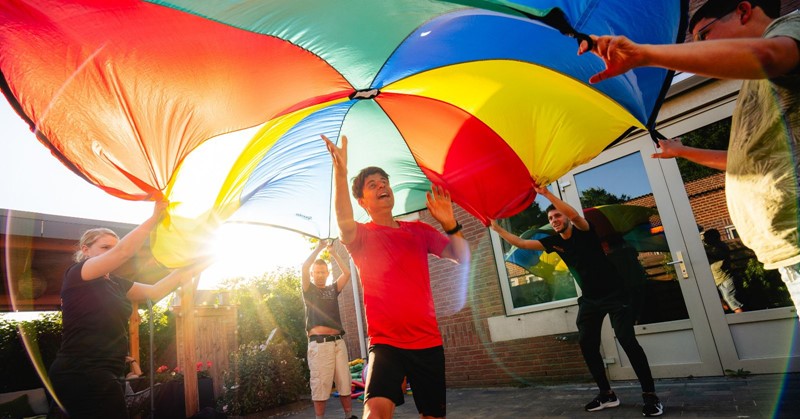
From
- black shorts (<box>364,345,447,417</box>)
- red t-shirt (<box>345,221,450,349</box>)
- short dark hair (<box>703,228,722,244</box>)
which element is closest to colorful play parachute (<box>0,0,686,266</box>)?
red t-shirt (<box>345,221,450,349</box>)

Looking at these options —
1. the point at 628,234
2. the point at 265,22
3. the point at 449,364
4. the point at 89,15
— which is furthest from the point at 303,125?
the point at 449,364

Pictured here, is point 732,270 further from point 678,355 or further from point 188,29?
point 188,29

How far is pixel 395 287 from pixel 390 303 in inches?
3.9

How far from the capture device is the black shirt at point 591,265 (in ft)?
13.4

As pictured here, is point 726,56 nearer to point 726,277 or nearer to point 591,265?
point 591,265

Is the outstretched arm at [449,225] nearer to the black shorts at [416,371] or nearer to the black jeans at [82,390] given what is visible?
the black shorts at [416,371]

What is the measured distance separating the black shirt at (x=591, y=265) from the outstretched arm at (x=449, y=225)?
→ 6.14 ft

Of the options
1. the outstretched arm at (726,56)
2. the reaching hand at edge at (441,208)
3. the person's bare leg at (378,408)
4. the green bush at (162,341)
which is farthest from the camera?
the green bush at (162,341)

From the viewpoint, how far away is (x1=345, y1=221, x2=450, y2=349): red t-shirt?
91.5 inches

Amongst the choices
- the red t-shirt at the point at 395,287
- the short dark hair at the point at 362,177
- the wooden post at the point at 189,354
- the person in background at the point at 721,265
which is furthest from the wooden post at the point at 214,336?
the person in background at the point at 721,265

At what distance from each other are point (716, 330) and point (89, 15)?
6622 millimetres

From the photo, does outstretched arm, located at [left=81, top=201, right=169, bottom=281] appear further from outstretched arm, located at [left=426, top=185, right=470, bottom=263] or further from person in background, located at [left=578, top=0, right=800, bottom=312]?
person in background, located at [left=578, top=0, right=800, bottom=312]

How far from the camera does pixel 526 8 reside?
1.84 m

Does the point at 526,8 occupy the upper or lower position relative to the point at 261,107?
lower
